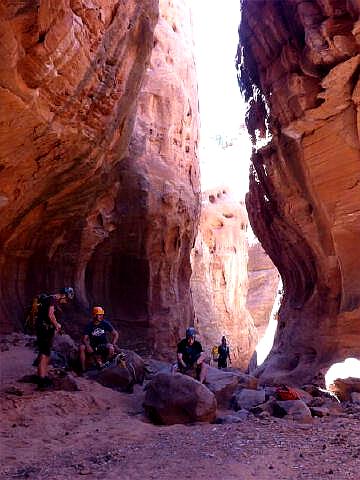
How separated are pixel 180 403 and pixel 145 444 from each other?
1.29m

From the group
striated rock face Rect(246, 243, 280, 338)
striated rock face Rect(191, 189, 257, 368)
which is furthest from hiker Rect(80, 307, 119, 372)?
striated rock face Rect(246, 243, 280, 338)

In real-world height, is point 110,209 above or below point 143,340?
above

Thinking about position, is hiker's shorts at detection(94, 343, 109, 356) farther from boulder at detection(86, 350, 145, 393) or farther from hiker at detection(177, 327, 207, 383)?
hiker at detection(177, 327, 207, 383)

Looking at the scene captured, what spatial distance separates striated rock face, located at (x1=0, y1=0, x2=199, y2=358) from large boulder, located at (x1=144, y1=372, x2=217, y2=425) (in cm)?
546

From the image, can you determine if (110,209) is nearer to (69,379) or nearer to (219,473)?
(69,379)

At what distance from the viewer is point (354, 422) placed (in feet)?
22.9

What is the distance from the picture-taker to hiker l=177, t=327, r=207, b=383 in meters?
9.12

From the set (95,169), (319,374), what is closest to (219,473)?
(319,374)

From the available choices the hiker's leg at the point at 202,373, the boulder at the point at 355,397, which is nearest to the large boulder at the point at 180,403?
the hiker's leg at the point at 202,373

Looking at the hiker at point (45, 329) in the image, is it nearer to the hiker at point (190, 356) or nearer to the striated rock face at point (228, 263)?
the hiker at point (190, 356)

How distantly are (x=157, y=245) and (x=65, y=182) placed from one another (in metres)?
6.80

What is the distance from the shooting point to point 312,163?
13.0 m

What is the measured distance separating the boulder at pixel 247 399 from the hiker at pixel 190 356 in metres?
0.78

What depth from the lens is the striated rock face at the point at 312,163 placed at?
1202cm
